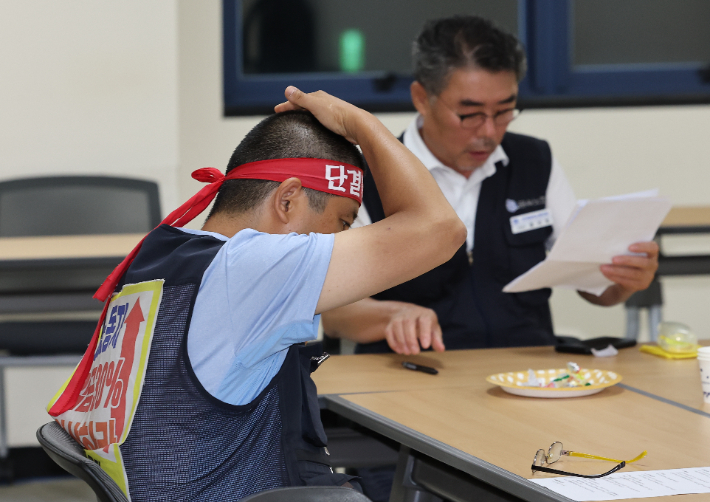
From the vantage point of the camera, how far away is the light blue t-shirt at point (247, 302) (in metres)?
0.94

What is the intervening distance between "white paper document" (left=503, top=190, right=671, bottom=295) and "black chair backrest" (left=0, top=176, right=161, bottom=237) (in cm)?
168

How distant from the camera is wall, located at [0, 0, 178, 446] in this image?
3.21m

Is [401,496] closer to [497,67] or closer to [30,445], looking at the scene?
[497,67]

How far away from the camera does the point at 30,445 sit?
10.5ft

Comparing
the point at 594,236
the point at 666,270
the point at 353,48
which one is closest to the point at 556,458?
the point at 594,236

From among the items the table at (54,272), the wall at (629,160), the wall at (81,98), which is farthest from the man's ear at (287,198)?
the wall at (629,160)

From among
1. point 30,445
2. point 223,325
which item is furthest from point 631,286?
point 30,445

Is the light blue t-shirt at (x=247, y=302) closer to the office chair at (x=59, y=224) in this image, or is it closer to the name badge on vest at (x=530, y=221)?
the name badge on vest at (x=530, y=221)

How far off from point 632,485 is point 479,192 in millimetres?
1247

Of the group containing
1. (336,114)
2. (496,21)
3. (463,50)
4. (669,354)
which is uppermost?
(496,21)

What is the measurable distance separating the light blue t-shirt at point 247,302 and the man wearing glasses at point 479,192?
919 mm

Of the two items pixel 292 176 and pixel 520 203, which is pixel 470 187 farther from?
pixel 292 176

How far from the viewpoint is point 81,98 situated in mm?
3266

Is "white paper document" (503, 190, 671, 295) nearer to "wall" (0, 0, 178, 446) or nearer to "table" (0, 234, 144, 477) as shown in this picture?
"table" (0, 234, 144, 477)
